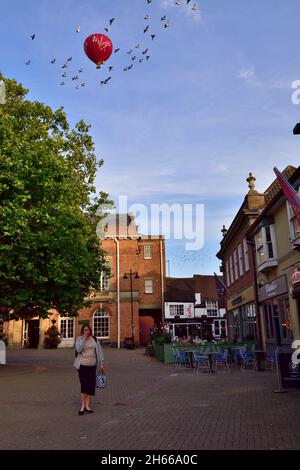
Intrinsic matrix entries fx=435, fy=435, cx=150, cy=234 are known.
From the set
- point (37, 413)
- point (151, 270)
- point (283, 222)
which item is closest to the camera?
point (37, 413)

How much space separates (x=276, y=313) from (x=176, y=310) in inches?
1160

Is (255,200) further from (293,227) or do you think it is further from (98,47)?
(98,47)

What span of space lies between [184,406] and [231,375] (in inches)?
270

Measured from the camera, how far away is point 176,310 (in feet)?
163

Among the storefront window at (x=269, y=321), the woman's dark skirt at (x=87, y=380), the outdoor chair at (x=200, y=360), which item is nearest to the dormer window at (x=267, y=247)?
the storefront window at (x=269, y=321)

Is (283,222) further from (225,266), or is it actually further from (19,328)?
(19,328)

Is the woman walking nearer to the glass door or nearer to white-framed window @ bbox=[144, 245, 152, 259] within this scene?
the glass door

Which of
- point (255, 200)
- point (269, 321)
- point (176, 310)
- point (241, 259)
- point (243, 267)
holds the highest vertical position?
point (255, 200)

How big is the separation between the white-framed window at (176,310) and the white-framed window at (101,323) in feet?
26.4

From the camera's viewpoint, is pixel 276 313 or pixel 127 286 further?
pixel 127 286

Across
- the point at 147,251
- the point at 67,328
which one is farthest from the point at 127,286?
the point at 67,328

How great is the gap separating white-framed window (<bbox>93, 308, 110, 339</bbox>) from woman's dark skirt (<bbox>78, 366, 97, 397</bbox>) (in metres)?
35.5
